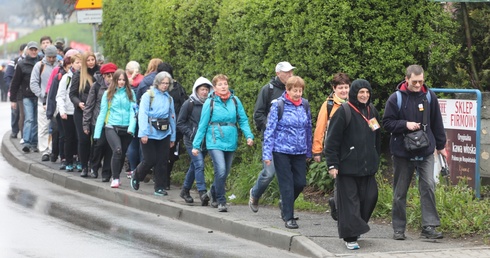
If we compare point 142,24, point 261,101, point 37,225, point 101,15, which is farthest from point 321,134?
point 101,15

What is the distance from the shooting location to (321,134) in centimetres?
1209

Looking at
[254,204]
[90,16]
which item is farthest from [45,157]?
[254,204]

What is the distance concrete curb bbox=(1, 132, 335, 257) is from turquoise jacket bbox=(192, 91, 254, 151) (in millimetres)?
843

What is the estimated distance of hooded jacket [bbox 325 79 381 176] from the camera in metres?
10.9

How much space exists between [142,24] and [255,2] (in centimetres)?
525

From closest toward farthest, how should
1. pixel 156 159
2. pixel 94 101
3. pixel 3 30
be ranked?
1. pixel 156 159
2. pixel 94 101
3. pixel 3 30

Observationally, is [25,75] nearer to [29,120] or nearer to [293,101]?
[29,120]

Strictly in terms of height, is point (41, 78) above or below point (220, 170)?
above

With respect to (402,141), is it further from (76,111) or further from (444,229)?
(76,111)

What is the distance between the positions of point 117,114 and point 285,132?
13.7 feet

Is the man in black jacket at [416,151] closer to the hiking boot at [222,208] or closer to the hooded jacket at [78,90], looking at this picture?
the hiking boot at [222,208]

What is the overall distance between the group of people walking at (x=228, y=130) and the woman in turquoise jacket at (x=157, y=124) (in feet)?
0.04

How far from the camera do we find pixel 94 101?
53.6ft

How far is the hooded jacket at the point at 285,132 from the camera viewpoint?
12.2 m
